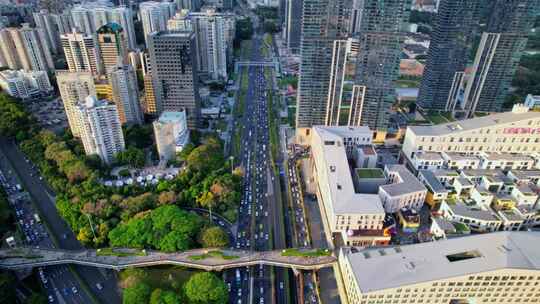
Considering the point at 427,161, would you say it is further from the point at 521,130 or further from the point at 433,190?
the point at 521,130

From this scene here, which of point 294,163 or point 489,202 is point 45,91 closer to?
point 294,163

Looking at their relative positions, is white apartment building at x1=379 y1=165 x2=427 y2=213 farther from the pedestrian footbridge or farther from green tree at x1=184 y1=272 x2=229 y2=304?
green tree at x1=184 y1=272 x2=229 y2=304

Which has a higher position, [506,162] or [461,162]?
[506,162]

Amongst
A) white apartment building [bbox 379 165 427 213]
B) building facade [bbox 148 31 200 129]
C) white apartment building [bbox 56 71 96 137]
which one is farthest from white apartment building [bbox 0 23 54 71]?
white apartment building [bbox 379 165 427 213]

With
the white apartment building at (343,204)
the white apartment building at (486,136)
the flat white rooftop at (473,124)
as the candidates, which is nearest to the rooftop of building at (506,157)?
the white apartment building at (486,136)

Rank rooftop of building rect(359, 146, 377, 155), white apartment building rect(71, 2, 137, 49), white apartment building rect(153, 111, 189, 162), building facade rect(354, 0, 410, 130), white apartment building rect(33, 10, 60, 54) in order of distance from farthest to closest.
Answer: white apartment building rect(33, 10, 60, 54), white apartment building rect(71, 2, 137, 49), white apartment building rect(153, 111, 189, 162), building facade rect(354, 0, 410, 130), rooftop of building rect(359, 146, 377, 155)

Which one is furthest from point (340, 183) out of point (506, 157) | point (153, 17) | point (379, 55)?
point (153, 17)

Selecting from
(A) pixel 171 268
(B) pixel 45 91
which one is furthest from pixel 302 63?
(B) pixel 45 91
